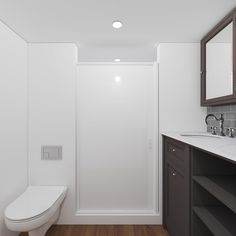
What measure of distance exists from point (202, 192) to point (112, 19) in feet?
5.34

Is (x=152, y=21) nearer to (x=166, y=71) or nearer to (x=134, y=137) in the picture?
(x=166, y=71)

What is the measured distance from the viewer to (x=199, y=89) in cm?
228

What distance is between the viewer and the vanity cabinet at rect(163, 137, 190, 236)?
1483mm

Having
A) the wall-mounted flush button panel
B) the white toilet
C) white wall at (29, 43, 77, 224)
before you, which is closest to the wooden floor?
the white toilet

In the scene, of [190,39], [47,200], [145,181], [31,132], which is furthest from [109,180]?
[190,39]

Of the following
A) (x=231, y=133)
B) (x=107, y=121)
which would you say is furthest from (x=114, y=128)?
(x=231, y=133)

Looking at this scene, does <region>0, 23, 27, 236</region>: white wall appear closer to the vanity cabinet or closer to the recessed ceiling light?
the recessed ceiling light

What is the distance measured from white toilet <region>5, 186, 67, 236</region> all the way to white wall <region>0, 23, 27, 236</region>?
157 mm

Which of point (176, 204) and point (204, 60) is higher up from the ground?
point (204, 60)

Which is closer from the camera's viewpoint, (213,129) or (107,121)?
(213,129)

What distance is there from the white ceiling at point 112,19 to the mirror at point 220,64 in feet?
0.52

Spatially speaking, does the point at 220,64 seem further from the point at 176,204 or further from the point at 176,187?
the point at 176,204

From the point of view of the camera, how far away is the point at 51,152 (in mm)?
2246

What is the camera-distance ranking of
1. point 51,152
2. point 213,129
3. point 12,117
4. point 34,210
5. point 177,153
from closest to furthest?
1. point 34,210
2. point 177,153
3. point 12,117
4. point 213,129
5. point 51,152
